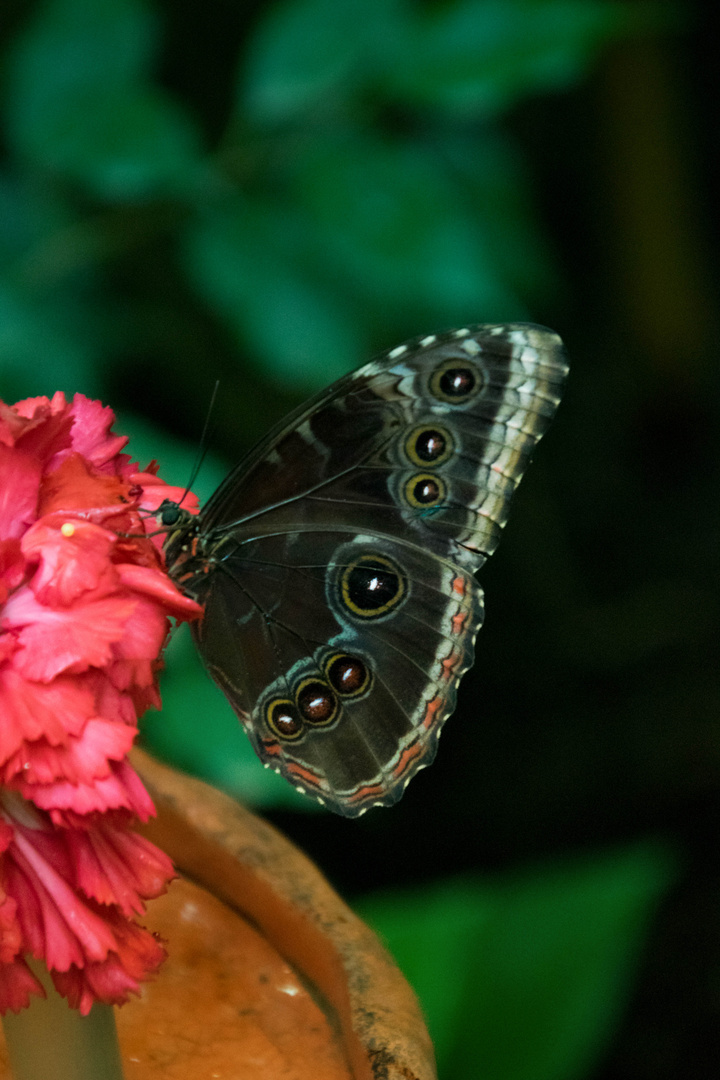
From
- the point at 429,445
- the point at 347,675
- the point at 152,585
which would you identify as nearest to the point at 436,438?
the point at 429,445

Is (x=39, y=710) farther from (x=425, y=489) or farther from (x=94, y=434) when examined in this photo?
(x=425, y=489)

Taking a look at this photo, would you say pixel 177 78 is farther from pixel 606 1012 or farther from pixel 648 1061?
pixel 648 1061

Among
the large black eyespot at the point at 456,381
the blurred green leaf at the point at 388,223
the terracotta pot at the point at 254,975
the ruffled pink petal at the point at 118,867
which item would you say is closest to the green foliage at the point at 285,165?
the blurred green leaf at the point at 388,223

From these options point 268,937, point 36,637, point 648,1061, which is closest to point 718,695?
point 648,1061

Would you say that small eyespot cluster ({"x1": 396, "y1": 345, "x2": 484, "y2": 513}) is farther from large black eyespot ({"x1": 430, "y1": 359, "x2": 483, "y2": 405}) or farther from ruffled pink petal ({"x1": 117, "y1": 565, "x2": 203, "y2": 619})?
ruffled pink petal ({"x1": 117, "y1": 565, "x2": 203, "y2": 619})

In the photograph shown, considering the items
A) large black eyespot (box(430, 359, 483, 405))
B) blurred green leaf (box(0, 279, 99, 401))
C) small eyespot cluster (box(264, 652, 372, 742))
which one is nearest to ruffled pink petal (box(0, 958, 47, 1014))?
small eyespot cluster (box(264, 652, 372, 742))

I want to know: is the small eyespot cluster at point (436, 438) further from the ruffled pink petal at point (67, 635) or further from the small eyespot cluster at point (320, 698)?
the ruffled pink petal at point (67, 635)

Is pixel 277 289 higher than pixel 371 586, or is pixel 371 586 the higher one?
pixel 277 289
